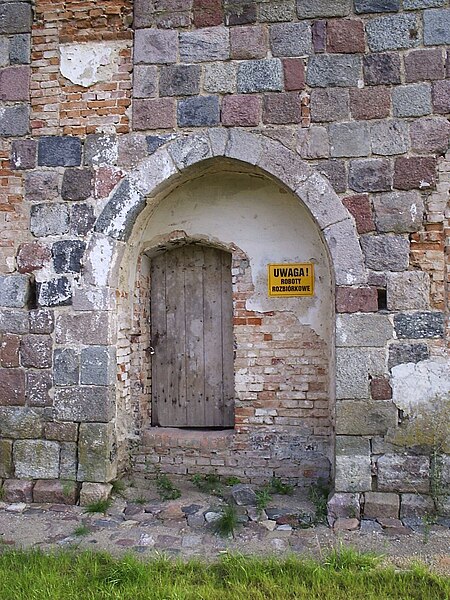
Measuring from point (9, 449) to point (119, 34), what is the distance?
3591 mm

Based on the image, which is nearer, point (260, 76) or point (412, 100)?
point (412, 100)

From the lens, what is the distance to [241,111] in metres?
4.74

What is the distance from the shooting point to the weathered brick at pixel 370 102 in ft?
15.0

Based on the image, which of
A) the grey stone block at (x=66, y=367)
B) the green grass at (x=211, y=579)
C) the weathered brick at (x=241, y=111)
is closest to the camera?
the green grass at (x=211, y=579)

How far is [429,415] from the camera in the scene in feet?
14.6

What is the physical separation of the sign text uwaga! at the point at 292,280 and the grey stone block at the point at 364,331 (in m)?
0.69

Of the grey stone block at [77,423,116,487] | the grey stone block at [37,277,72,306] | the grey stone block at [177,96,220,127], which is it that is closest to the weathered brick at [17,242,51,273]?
the grey stone block at [37,277,72,306]

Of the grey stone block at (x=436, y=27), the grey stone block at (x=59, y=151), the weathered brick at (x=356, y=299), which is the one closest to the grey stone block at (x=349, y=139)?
the grey stone block at (x=436, y=27)

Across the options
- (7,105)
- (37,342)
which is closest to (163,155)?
(7,105)

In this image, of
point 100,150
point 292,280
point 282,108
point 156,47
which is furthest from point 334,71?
point 100,150

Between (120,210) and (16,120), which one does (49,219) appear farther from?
(16,120)

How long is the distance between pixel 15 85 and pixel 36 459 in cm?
316

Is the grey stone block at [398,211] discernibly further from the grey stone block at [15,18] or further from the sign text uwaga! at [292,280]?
the grey stone block at [15,18]

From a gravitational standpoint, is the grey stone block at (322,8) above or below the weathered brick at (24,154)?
above
